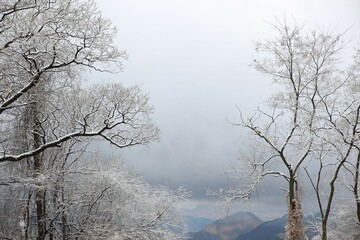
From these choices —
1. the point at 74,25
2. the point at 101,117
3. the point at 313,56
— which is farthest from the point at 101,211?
the point at 313,56

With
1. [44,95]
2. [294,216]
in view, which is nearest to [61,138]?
[44,95]

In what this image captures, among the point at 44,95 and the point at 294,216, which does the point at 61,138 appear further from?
the point at 294,216

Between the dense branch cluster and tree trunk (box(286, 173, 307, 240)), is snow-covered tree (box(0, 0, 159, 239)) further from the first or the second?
tree trunk (box(286, 173, 307, 240))

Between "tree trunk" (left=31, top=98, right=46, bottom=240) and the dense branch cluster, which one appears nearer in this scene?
the dense branch cluster

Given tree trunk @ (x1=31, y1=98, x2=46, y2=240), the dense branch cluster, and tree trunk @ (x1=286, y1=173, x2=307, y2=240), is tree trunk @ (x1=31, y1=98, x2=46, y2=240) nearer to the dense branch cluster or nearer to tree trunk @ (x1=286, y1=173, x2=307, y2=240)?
the dense branch cluster

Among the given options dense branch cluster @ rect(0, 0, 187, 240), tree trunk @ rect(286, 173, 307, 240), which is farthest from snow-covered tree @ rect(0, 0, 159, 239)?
tree trunk @ rect(286, 173, 307, 240)

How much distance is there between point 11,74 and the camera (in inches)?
522

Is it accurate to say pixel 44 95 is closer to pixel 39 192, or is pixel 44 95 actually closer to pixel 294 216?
pixel 39 192

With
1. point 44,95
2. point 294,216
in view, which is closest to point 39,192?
point 44,95

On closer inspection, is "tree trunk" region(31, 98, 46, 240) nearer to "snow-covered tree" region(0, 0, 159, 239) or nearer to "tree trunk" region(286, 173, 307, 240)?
"snow-covered tree" region(0, 0, 159, 239)

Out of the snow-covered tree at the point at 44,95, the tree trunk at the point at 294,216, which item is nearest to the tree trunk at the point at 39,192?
the snow-covered tree at the point at 44,95

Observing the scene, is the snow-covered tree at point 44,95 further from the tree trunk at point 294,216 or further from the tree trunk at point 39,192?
the tree trunk at point 294,216

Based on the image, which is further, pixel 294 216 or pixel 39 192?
pixel 39 192

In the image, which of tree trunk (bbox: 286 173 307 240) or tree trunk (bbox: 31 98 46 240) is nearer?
tree trunk (bbox: 286 173 307 240)
